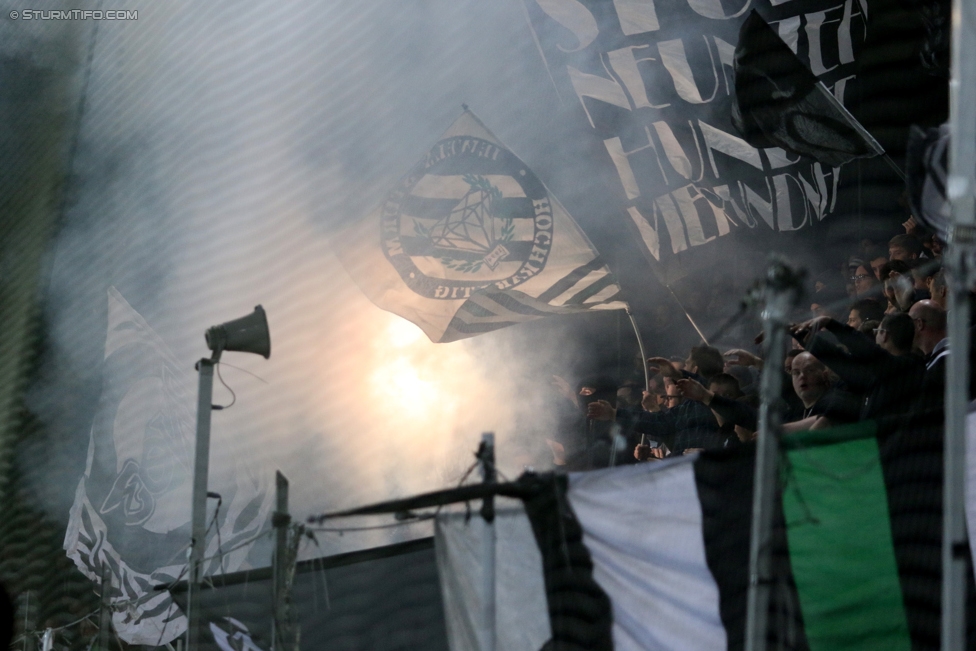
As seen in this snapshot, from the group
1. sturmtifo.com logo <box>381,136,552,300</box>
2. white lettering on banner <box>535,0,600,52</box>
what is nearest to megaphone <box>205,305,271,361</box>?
sturmtifo.com logo <box>381,136,552,300</box>

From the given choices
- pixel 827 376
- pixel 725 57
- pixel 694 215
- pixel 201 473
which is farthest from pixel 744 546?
pixel 725 57

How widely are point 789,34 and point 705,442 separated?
213 centimetres

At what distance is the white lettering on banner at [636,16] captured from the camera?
197 inches

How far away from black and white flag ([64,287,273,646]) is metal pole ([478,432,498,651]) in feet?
10.7

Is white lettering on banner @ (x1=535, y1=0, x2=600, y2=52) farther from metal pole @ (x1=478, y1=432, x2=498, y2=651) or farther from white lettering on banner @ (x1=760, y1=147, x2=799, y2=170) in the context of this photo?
metal pole @ (x1=478, y1=432, x2=498, y2=651)

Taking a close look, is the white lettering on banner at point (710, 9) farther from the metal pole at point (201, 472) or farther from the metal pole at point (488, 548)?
the metal pole at point (488, 548)

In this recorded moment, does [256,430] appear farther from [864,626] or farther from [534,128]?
[864,626]

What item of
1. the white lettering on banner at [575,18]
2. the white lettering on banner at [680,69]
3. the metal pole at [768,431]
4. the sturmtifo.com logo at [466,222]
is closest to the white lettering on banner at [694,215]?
the white lettering on banner at [680,69]

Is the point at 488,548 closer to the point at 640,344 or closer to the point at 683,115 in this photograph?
the point at 640,344

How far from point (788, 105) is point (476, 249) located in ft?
6.28

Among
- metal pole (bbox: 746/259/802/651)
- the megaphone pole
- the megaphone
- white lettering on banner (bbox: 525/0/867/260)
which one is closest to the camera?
metal pole (bbox: 746/259/802/651)

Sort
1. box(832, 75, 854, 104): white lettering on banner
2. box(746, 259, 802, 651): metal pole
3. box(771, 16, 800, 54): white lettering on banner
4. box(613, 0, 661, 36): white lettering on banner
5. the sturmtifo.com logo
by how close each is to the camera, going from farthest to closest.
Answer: the sturmtifo.com logo
box(613, 0, 661, 36): white lettering on banner
box(771, 16, 800, 54): white lettering on banner
box(832, 75, 854, 104): white lettering on banner
box(746, 259, 802, 651): metal pole

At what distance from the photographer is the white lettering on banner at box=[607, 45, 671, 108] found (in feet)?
16.5

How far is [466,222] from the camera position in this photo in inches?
219
